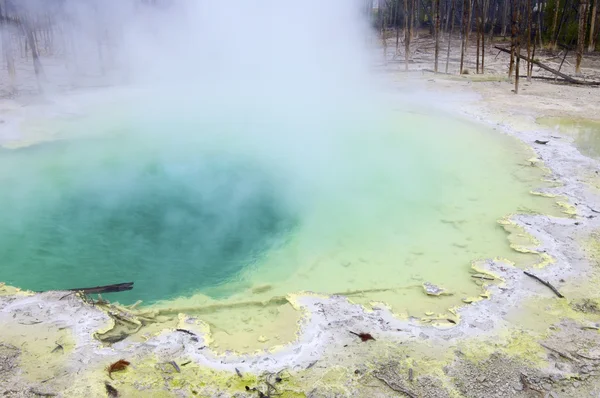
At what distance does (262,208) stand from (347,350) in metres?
Answer: 2.39

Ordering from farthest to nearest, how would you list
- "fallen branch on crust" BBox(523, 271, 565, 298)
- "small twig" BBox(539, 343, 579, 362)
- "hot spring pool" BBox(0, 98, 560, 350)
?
"hot spring pool" BBox(0, 98, 560, 350), "fallen branch on crust" BBox(523, 271, 565, 298), "small twig" BBox(539, 343, 579, 362)

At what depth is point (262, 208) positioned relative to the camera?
16.0 ft

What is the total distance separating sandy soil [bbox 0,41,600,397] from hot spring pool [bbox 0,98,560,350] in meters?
0.20

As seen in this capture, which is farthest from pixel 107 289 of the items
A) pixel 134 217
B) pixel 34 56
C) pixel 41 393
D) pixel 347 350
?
pixel 34 56

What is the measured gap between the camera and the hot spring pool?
11.3ft

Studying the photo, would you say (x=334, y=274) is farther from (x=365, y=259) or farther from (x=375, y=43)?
(x=375, y=43)

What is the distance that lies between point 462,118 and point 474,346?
5.43 m

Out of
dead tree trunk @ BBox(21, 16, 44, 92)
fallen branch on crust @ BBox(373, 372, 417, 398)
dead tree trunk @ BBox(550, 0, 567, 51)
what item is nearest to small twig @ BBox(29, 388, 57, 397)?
fallen branch on crust @ BBox(373, 372, 417, 398)

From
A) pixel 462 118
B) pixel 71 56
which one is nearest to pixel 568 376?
pixel 462 118

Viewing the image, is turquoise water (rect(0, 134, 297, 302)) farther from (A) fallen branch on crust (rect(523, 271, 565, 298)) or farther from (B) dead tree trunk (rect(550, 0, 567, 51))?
(B) dead tree trunk (rect(550, 0, 567, 51))

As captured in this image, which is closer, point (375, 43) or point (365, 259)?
point (365, 259)

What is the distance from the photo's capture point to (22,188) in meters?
5.15


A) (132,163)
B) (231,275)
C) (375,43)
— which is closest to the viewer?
(231,275)

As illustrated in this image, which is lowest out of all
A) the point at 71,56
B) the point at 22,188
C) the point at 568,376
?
the point at 568,376
